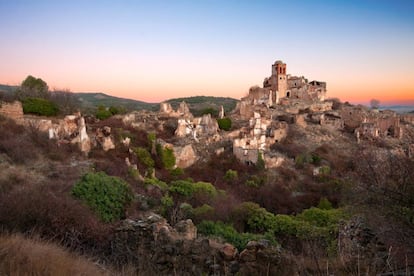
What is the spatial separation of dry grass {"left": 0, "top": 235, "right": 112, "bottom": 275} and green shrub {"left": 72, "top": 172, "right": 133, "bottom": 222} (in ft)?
14.5

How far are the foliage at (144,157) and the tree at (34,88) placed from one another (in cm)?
1425

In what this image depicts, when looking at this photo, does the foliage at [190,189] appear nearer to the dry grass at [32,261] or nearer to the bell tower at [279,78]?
the dry grass at [32,261]

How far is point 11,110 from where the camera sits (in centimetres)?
1839

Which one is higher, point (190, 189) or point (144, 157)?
point (144, 157)

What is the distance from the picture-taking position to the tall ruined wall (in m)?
18.0

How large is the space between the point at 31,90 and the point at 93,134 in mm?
13831

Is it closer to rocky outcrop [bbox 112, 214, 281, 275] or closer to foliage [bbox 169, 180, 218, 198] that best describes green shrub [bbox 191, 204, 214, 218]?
foliage [bbox 169, 180, 218, 198]

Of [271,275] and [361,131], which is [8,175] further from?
[361,131]

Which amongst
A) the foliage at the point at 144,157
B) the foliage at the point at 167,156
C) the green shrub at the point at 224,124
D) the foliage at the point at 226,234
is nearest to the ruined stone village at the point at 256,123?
the foliage at the point at 167,156

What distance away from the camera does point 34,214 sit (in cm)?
557

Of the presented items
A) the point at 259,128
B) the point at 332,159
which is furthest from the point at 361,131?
the point at 259,128

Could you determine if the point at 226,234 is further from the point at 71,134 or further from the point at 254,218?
the point at 71,134

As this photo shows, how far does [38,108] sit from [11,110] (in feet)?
9.83

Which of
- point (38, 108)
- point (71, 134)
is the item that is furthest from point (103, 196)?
point (38, 108)
